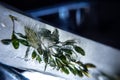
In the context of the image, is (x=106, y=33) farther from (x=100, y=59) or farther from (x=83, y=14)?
(x=100, y=59)

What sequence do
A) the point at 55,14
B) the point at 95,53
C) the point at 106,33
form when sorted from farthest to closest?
the point at 106,33, the point at 55,14, the point at 95,53

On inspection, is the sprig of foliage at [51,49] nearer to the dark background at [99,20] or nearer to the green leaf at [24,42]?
the green leaf at [24,42]

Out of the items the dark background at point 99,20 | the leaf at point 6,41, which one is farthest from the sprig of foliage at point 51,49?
the dark background at point 99,20

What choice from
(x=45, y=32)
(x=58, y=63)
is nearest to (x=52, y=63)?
(x=58, y=63)

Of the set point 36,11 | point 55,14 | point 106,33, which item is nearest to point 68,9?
point 55,14

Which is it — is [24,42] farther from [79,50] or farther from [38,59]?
[79,50]

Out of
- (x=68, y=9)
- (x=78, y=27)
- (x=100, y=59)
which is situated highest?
(x=68, y=9)

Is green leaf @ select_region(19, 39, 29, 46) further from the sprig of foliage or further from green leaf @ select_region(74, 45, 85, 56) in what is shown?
green leaf @ select_region(74, 45, 85, 56)

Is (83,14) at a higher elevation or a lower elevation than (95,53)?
higher

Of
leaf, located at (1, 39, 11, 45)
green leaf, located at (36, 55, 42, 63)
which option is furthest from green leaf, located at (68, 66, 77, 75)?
leaf, located at (1, 39, 11, 45)
